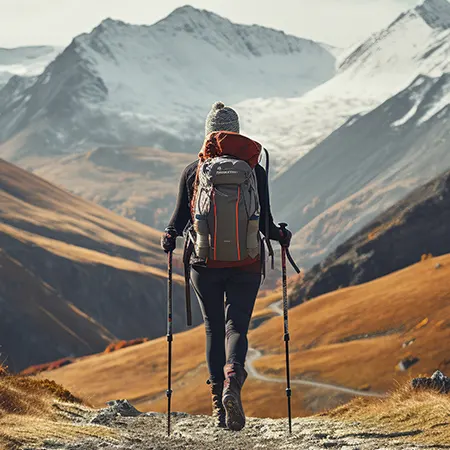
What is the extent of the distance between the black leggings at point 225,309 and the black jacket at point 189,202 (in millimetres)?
790

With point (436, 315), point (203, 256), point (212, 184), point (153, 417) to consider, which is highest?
point (212, 184)

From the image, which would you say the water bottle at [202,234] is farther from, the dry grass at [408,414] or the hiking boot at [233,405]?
the dry grass at [408,414]

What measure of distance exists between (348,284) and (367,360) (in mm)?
55577

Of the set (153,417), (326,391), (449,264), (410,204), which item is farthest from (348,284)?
(153,417)

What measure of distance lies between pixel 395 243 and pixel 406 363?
196ft

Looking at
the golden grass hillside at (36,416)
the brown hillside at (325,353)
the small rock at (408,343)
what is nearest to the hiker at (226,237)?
the golden grass hillside at (36,416)

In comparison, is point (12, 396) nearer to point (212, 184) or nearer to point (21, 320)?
point (212, 184)

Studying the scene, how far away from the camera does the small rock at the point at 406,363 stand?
91750 mm

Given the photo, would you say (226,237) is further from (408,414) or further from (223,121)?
(408,414)

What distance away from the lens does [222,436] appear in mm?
14344

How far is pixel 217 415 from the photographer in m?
14.1

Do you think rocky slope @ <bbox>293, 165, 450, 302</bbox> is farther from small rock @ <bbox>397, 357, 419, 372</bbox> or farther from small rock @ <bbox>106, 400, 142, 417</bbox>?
small rock @ <bbox>106, 400, 142, 417</bbox>

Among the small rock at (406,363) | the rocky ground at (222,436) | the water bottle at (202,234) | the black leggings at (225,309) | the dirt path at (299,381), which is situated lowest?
the dirt path at (299,381)

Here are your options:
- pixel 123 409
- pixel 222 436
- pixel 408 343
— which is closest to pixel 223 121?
pixel 222 436
